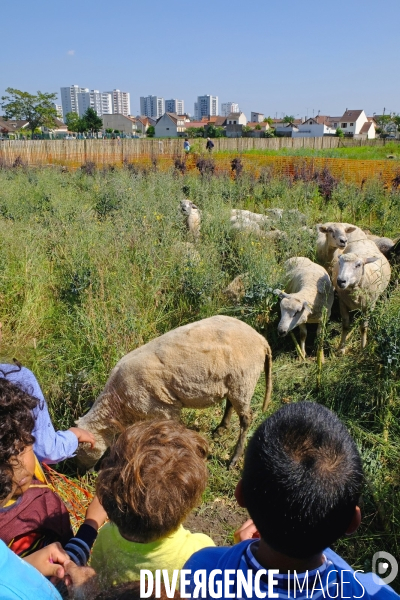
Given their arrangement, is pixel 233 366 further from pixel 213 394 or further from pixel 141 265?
pixel 141 265

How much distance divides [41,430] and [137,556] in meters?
0.94

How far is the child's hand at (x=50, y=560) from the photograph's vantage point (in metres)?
1.68

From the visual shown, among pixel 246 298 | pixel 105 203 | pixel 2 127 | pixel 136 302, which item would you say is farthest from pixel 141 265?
pixel 2 127

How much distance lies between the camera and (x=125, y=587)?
124cm

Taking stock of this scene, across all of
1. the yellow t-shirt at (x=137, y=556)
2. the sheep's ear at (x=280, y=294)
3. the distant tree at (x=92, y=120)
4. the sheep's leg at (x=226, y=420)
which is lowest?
the sheep's leg at (x=226, y=420)

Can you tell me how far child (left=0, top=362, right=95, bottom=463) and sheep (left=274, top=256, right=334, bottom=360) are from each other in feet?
11.3

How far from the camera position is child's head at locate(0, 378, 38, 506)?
168 centimetres

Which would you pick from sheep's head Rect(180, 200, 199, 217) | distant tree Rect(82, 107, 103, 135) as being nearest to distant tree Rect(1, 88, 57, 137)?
distant tree Rect(82, 107, 103, 135)

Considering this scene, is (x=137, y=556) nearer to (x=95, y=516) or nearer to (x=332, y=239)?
(x=95, y=516)

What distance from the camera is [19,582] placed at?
1.35m

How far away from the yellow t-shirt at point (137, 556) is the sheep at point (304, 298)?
153 inches

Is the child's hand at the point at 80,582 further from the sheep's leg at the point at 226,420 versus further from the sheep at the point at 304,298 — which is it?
the sheep at the point at 304,298

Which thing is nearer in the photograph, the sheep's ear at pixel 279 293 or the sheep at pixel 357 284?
the sheep at pixel 357 284

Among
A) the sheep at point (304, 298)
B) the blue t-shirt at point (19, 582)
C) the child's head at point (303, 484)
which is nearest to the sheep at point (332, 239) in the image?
the sheep at point (304, 298)
